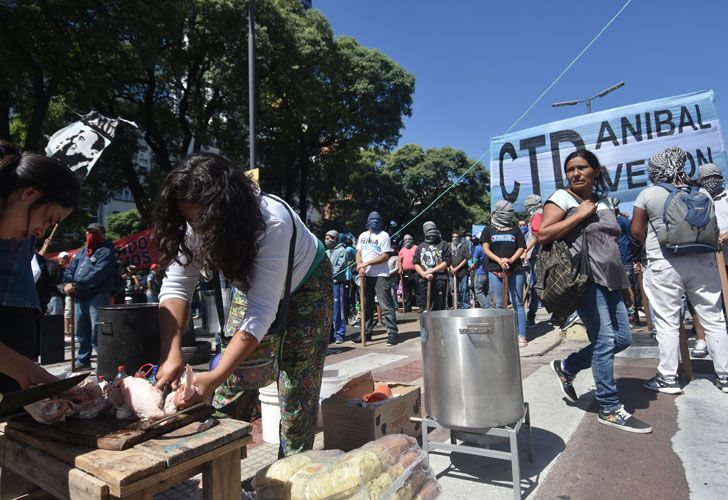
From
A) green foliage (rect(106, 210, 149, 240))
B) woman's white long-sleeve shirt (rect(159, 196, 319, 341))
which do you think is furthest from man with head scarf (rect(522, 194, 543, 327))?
green foliage (rect(106, 210, 149, 240))

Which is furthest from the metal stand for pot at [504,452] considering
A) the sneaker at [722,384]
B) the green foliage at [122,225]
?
the green foliage at [122,225]

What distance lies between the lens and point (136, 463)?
1374 millimetres

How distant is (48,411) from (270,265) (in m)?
0.94

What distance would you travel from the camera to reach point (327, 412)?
298 cm

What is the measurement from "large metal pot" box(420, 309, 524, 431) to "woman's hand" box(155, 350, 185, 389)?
4.38ft

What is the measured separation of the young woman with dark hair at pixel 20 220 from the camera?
179cm

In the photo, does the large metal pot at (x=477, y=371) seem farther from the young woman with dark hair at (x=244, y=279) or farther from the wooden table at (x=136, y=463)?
the wooden table at (x=136, y=463)

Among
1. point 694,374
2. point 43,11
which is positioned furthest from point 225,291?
point 43,11

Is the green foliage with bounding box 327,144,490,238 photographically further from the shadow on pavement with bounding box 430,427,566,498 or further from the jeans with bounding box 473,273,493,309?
the shadow on pavement with bounding box 430,427,566,498

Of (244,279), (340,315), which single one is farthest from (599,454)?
(340,315)

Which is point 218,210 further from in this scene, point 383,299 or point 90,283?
point 383,299

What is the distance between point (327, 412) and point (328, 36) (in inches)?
816

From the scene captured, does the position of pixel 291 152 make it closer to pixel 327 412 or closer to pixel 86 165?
pixel 86 165

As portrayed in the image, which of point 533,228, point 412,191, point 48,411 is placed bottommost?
point 48,411
